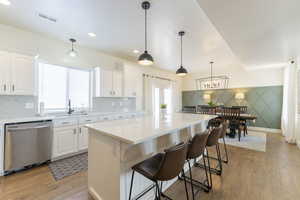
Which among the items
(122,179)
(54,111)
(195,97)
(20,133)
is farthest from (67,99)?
(195,97)

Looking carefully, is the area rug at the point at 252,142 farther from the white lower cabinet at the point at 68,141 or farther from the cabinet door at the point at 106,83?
the white lower cabinet at the point at 68,141

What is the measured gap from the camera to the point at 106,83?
13.1ft

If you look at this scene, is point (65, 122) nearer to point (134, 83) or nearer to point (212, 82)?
point (134, 83)

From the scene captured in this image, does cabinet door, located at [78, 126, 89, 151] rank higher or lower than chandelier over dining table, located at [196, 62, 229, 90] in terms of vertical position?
lower

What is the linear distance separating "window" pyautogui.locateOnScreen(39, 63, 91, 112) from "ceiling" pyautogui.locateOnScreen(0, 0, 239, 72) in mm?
828

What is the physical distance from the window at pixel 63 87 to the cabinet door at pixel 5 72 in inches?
26.8

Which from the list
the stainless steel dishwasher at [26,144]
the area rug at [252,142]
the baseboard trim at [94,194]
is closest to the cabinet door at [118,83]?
the stainless steel dishwasher at [26,144]

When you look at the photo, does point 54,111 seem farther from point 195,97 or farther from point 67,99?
point 195,97

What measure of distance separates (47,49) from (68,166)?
8.86 feet

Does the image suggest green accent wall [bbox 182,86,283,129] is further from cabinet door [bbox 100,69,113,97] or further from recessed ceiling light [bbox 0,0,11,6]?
recessed ceiling light [bbox 0,0,11,6]

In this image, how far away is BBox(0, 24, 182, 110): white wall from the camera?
2729mm

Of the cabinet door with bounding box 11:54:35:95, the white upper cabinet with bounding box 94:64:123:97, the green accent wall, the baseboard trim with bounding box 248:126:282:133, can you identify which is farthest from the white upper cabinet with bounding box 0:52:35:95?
the baseboard trim with bounding box 248:126:282:133

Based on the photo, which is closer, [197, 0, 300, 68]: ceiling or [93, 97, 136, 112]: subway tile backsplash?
[197, 0, 300, 68]: ceiling

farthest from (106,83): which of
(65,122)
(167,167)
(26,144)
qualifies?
(167,167)
